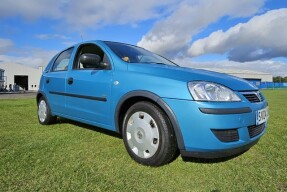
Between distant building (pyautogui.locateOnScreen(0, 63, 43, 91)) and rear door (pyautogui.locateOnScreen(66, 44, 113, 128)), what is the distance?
58.0 metres

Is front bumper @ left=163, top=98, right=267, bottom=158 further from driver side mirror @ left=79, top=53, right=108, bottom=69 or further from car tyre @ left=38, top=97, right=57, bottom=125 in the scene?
car tyre @ left=38, top=97, right=57, bottom=125

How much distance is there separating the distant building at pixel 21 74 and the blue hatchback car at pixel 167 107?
58.9m

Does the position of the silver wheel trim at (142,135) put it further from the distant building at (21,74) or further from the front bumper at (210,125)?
the distant building at (21,74)

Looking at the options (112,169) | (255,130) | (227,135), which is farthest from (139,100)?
(255,130)

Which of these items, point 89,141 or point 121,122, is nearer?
point 121,122

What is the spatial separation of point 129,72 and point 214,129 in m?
1.26

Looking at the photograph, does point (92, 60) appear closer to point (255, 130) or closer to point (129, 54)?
point (129, 54)

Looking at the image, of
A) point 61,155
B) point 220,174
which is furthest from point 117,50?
point 220,174

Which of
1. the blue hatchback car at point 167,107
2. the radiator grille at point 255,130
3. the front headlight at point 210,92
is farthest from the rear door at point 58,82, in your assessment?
the radiator grille at point 255,130

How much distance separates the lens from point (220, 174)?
285 centimetres

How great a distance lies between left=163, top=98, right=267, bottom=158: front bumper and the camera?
2688 millimetres

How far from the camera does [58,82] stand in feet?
15.6

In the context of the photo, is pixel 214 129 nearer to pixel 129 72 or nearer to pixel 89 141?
pixel 129 72

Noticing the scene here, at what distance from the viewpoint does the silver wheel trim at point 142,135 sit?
9.91 feet
